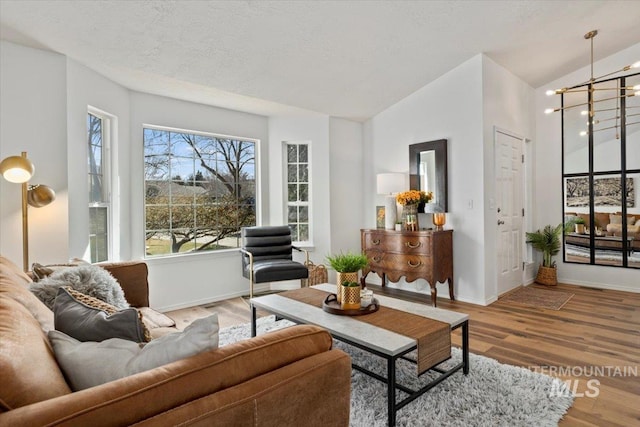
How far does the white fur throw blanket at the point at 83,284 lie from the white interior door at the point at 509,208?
13.2ft

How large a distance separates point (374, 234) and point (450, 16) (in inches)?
97.3

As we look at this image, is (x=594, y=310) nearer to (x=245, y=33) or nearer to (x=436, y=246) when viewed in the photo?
(x=436, y=246)

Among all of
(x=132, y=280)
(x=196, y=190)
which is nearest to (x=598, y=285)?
(x=196, y=190)

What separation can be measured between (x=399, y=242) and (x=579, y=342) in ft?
6.24

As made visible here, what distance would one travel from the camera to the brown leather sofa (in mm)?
736

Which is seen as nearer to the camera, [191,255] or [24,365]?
[24,365]

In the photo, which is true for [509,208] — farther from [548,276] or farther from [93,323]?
[93,323]

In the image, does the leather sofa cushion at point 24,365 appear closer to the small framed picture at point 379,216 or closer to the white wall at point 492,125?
the white wall at point 492,125

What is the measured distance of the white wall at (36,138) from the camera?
2693 mm

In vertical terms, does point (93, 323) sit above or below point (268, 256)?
above

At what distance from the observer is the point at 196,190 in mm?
4438

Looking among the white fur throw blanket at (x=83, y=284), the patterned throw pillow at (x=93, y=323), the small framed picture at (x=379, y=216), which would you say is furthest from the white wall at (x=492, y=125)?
the patterned throw pillow at (x=93, y=323)

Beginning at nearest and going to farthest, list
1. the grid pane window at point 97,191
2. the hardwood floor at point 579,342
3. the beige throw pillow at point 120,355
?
the beige throw pillow at point 120,355
the hardwood floor at point 579,342
the grid pane window at point 97,191

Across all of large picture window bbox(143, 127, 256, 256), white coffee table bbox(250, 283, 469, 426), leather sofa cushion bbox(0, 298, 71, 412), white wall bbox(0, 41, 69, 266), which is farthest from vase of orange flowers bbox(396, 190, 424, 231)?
leather sofa cushion bbox(0, 298, 71, 412)
